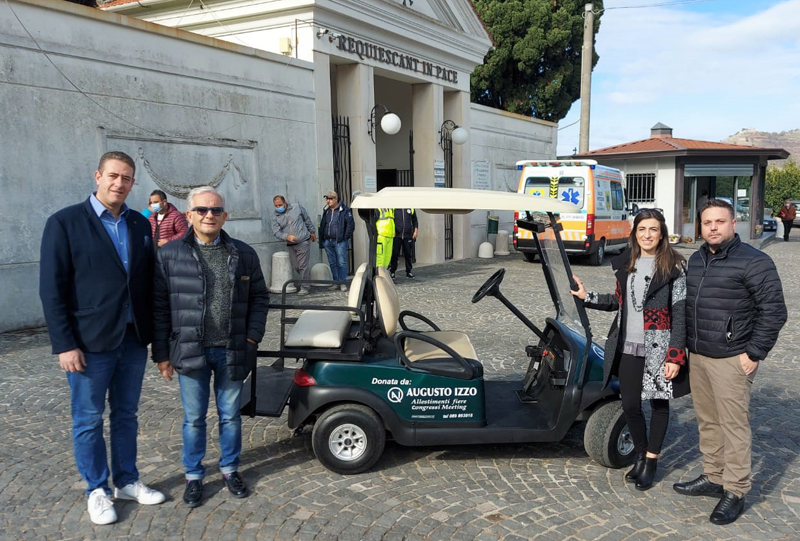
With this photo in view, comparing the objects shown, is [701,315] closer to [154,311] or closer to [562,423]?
[562,423]

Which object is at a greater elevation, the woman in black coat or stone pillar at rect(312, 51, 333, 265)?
stone pillar at rect(312, 51, 333, 265)

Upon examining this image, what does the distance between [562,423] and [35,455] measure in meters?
3.27

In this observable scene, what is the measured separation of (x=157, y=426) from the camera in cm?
465

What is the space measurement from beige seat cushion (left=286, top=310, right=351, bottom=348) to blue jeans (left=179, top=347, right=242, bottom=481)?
0.50 m

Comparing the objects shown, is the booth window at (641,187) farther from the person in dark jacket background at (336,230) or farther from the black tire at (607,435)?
the black tire at (607,435)

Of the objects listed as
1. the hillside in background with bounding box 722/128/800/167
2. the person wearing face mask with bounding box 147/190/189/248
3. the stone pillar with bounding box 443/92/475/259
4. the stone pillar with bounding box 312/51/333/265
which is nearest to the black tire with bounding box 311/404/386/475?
the person wearing face mask with bounding box 147/190/189/248

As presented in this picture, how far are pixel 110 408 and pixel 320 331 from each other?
48.4 inches

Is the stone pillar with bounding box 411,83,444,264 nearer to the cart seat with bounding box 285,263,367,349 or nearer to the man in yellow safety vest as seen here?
the man in yellow safety vest

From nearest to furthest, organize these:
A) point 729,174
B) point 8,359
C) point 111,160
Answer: point 111,160
point 8,359
point 729,174

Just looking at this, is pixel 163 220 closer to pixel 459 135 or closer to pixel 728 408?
pixel 728 408

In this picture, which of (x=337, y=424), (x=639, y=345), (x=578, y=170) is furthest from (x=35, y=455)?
(x=578, y=170)

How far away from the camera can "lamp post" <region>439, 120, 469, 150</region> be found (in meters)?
14.9

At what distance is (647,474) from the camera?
12.1ft

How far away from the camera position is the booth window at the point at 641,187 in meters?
21.7
